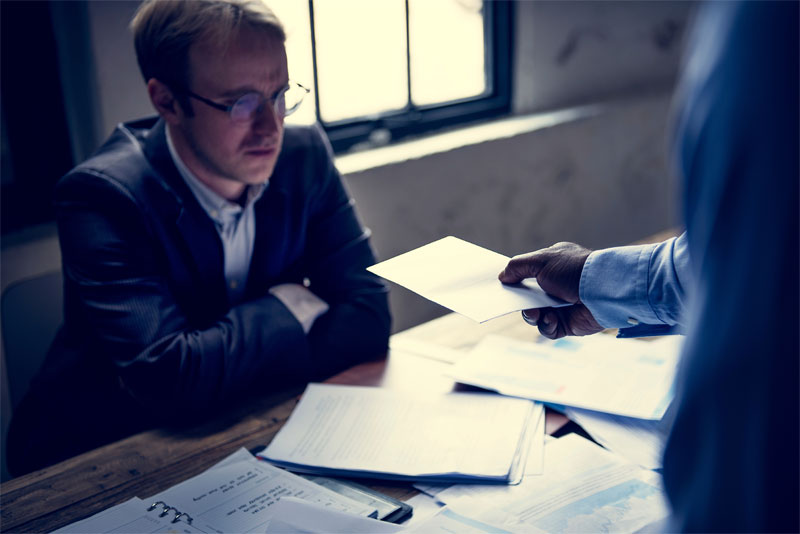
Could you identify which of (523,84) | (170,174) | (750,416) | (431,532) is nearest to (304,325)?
(170,174)

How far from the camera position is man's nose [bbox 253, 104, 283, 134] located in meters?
1.52

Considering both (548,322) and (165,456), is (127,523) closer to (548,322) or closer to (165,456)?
(165,456)

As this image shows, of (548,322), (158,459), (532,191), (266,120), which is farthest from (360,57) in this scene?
(158,459)

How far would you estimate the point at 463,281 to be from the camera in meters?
1.07

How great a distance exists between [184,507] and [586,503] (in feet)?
1.71

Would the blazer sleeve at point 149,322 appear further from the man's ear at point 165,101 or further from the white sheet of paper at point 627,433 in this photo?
the white sheet of paper at point 627,433

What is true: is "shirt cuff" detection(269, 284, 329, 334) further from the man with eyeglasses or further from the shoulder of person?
the shoulder of person

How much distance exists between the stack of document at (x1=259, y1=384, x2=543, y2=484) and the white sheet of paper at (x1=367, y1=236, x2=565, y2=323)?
24 cm

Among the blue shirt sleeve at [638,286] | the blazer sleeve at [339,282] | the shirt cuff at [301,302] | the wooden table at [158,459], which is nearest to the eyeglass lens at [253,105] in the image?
the blazer sleeve at [339,282]

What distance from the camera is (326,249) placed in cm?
166

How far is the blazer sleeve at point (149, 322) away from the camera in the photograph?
1.32 meters

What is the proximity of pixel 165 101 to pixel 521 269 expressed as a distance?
2.75ft

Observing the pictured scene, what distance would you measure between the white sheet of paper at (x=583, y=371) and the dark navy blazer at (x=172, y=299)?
244mm

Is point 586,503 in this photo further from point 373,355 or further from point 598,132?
point 598,132
